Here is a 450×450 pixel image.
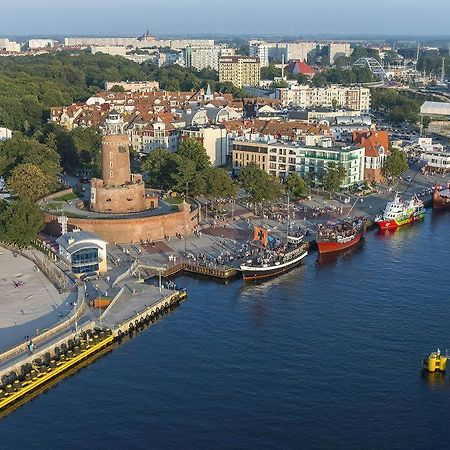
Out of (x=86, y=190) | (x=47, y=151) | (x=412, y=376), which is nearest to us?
(x=412, y=376)

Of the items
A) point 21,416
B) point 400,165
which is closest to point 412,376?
point 21,416

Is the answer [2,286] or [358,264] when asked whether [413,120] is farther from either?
[2,286]

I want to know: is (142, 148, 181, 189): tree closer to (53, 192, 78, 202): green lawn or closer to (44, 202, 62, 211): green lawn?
(53, 192, 78, 202): green lawn

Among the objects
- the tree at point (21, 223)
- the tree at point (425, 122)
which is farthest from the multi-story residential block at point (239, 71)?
the tree at point (21, 223)

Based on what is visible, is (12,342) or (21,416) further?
(12,342)

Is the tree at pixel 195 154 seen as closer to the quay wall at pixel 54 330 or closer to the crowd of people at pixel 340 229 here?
the crowd of people at pixel 340 229

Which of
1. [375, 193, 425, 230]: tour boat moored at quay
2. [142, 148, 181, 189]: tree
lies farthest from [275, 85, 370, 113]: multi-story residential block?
[375, 193, 425, 230]: tour boat moored at quay
